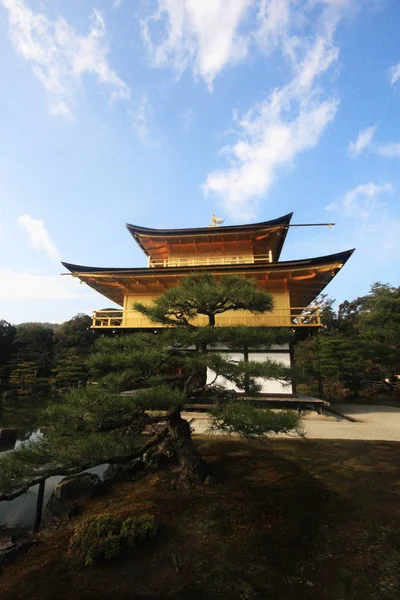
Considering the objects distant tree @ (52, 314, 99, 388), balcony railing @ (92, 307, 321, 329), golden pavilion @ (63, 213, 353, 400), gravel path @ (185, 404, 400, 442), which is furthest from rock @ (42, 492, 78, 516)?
distant tree @ (52, 314, 99, 388)

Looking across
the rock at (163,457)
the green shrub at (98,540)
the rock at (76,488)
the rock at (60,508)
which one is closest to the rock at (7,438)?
the rock at (76,488)

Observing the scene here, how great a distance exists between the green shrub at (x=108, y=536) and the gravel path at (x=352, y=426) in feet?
12.8

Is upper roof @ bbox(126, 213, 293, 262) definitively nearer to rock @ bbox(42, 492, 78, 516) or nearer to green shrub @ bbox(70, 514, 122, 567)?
rock @ bbox(42, 492, 78, 516)

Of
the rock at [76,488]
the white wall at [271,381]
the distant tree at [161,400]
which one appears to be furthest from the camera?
the white wall at [271,381]

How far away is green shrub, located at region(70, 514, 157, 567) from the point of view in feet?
10.6

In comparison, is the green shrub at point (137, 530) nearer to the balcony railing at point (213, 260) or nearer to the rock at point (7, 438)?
the rock at point (7, 438)

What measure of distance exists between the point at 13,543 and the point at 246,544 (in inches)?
117

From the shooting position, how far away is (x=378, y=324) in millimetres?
22469

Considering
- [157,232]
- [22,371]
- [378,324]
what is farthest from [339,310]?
[22,371]

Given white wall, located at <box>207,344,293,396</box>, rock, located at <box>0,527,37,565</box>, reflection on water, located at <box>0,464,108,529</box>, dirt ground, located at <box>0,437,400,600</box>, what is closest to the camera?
dirt ground, located at <box>0,437,400,600</box>

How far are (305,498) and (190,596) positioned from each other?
8.92 ft

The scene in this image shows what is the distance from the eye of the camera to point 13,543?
3.57m

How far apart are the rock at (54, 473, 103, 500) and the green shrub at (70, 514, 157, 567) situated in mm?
1592

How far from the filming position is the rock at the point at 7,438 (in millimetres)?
9094
